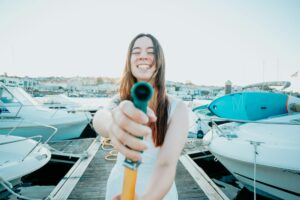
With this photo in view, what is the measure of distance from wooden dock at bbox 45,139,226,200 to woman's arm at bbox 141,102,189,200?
407cm

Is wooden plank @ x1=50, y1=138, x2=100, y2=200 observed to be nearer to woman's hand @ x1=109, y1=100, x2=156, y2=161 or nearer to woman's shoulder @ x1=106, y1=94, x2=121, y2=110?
woman's shoulder @ x1=106, y1=94, x2=121, y2=110

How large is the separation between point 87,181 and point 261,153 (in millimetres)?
4570

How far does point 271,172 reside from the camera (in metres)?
4.52

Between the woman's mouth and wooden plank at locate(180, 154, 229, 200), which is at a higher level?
the woman's mouth

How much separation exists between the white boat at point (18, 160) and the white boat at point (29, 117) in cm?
345

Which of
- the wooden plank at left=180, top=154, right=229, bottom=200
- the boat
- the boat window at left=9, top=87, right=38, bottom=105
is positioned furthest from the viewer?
the boat window at left=9, top=87, right=38, bottom=105

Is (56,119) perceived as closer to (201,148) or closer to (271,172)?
(201,148)

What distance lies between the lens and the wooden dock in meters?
4.75

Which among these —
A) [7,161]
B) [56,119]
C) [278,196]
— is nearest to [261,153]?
[278,196]

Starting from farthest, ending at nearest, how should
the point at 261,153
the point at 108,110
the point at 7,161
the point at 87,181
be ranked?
the point at 87,181 < the point at 7,161 < the point at 261,153 < the point at 108,110

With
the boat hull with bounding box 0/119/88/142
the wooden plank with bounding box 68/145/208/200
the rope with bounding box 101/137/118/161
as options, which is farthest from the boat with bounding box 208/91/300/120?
the boat hull with bounding box 0/119/88/142

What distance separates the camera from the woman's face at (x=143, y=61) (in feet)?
4.89

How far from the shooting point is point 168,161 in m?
1.19

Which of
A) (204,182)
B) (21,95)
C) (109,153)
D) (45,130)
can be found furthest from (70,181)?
(21,95)
